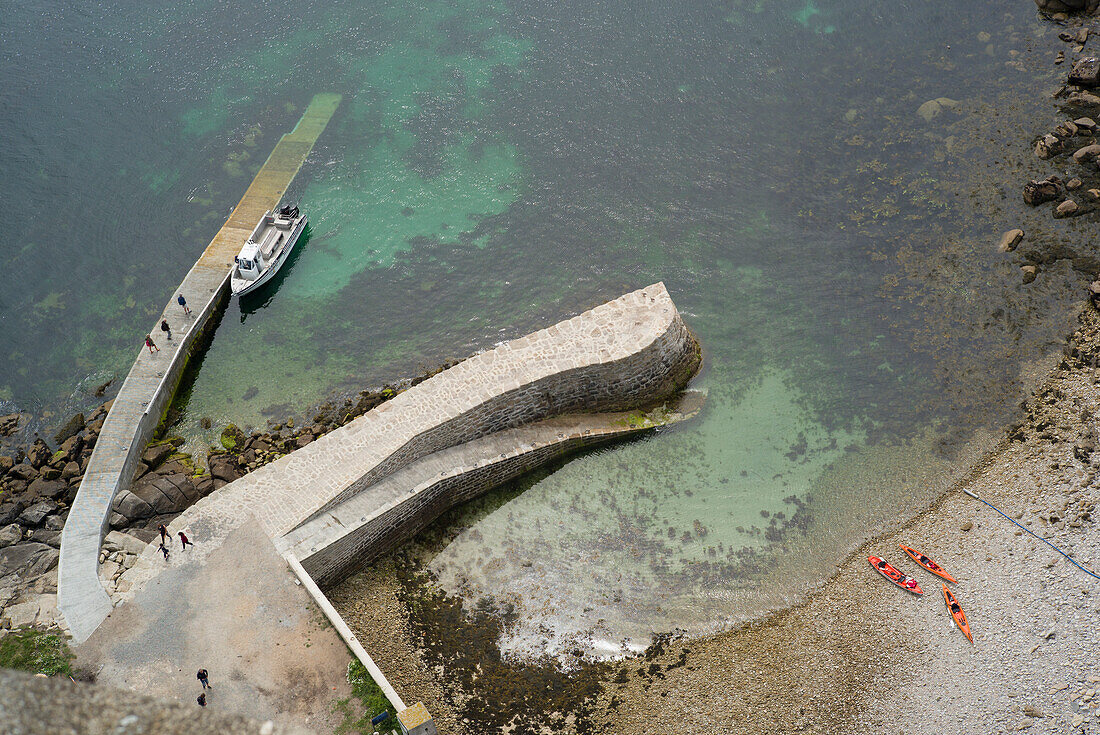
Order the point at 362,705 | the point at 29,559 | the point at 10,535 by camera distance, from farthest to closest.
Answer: the point at 10,535
the point at 29,559
the point at 362,705

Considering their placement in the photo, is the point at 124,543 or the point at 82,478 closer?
the point at 124,543

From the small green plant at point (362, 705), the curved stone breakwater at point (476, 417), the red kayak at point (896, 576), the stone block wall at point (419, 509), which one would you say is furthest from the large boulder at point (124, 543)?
the red kayak at point (896, 576)

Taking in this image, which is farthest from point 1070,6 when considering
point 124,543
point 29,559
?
point 29,559

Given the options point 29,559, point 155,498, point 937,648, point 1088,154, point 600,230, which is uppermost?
point 1088,154

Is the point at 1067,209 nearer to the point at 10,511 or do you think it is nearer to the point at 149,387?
the point at 149,387

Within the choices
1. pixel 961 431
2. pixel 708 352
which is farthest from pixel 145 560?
pixel 961 431

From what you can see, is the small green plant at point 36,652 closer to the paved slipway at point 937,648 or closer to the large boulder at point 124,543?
the large boulder at point 124,543

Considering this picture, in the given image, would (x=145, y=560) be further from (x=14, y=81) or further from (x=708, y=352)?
(x=14, y=81)

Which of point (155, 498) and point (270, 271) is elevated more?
point (270, 271)
